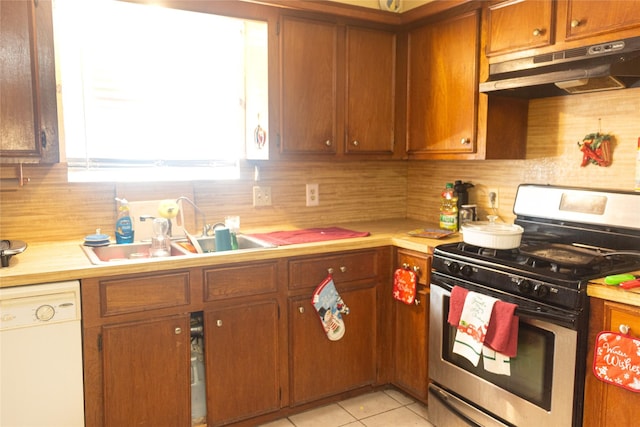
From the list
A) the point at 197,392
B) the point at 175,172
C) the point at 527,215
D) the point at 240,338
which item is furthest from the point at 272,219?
the point at 527,215

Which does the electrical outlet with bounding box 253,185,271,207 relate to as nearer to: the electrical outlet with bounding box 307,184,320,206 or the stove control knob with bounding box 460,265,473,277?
the electrical outlet with bounding box 307,184,320,206

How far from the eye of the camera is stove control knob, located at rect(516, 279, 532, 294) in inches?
72.1

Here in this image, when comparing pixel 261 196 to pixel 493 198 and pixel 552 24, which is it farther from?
pixel 552 24

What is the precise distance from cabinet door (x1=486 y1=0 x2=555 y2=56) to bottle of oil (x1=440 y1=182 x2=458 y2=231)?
78 centimetres

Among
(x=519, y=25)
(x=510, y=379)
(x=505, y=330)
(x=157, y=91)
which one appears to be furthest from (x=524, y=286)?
(x=157, y=91)

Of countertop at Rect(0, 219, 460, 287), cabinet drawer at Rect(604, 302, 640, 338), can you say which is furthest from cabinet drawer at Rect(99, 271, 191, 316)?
cabinet drawer at Rect(604, 302, 640, 338)

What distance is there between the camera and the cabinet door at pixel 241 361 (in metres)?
2.15

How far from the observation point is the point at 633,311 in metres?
1.58

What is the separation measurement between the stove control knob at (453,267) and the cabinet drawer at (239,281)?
0.79 m

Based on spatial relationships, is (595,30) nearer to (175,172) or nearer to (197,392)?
(175,172)

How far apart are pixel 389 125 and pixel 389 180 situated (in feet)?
1.65

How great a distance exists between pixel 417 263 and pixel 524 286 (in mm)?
637

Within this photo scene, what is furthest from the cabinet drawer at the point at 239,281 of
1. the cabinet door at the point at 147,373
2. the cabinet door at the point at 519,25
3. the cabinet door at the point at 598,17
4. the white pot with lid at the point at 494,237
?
the cabinet door at the point at 598,17

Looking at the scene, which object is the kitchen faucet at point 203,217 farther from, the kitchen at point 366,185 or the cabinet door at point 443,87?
the cabinet door at point 443,87
